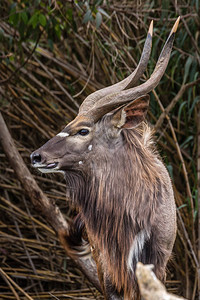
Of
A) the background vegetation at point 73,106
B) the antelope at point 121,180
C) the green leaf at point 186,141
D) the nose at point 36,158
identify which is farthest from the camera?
the green leaf at point 186,141

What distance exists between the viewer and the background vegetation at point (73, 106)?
4.61 meters

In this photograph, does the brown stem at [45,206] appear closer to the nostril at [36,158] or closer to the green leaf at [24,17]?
the green leaf at [24,17]

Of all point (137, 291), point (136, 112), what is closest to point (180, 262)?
point (137, 291)

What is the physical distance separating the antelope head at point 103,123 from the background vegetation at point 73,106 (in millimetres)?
1507

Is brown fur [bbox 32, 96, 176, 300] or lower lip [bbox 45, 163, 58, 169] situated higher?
lower lip [bbox 45, 163, 58, 169]

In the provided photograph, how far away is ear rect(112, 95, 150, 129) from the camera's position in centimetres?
284

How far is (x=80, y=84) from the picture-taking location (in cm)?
515

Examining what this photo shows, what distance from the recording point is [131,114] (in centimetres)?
287

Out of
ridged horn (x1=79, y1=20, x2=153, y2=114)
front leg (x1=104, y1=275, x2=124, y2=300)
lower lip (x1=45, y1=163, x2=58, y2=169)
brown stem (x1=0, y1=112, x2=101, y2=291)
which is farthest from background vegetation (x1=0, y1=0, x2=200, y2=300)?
lower lip (x1=45, y1=163, x2=58, y2=169)

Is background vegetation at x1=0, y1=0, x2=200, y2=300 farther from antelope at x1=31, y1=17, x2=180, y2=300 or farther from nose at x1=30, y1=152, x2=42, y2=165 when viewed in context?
nose at x1=30, y1=152, x2=42, y2=165

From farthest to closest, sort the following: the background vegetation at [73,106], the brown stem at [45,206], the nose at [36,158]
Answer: the background vegetation at [73,106] < the brown stem at [45,206] < the nose at [36,158]

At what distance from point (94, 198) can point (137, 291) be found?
0.54 meters

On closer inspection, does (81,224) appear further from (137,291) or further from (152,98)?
(152,98)

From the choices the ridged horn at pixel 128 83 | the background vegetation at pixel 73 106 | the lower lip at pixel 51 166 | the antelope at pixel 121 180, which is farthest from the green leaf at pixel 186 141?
the lower lip at pixel 51 166
